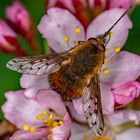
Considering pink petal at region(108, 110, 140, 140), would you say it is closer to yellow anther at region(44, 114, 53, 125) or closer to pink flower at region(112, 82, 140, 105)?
pink flower at region(112, 82, 140, 105)

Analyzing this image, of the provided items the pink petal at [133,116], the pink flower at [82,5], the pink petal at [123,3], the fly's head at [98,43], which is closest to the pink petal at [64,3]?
the pink flower at [82,5]

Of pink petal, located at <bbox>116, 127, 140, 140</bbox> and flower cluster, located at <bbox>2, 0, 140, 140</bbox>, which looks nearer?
flower cluster, located at <bbox>2, 0, 140, 140</bbox>

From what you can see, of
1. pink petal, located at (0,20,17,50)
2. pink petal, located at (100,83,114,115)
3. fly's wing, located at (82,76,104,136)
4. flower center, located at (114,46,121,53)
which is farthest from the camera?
pink petal, located at (0,20,17,50)

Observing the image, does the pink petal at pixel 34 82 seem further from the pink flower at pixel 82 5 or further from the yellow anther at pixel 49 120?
the pink flower at pixel 82 5

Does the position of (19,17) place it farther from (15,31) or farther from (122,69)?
(122,69)

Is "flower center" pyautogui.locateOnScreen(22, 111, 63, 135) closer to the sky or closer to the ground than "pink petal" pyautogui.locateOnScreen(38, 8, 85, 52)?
closer to the ground

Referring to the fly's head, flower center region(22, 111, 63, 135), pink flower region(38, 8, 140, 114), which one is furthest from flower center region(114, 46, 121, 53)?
flower center region(22, 111, 63, 135)

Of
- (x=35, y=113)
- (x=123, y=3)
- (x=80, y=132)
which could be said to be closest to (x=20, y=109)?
(x=35, y=113)

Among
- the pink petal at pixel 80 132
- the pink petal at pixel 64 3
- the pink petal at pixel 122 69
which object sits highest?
the pink petal at pixel 64 3

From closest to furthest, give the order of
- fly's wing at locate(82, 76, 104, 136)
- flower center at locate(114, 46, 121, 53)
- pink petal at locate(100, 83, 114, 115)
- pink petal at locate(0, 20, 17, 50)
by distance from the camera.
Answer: fly's wing at locate(82, 76, 104, 136)
pink petal at locate(100, 83, 114, 115)
flower center at locate(114, 46, 121, 53)
pink petal at locate(0, 20, 17, 50)
